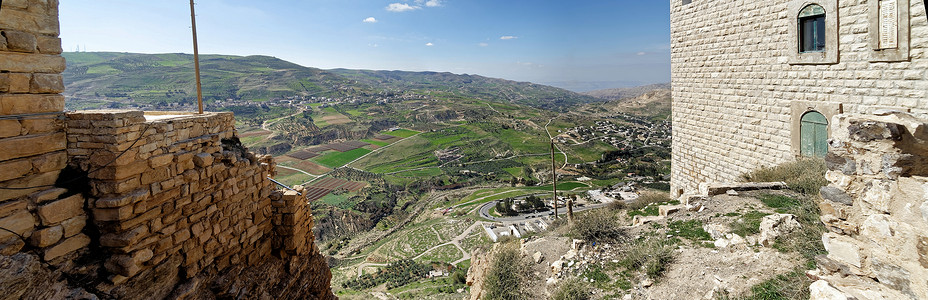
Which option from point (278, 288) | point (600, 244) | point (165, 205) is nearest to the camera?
point (165, 205)

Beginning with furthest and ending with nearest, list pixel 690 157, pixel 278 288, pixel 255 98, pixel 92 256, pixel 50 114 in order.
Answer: pixel 255 98 < pixel 690 157 < pixel 278 288 < pixel 92 256 < pixel 50 114

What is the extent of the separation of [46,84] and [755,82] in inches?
409

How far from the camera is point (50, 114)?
3.18 metres

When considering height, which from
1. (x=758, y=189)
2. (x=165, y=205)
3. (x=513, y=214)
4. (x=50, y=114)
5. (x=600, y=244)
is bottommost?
(x=513, y=214)

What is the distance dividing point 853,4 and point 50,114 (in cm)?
1023

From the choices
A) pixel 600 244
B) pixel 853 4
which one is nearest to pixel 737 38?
pixel 853 4

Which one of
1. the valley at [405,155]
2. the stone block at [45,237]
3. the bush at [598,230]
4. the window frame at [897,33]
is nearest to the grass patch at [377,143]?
the valley at [405,155]

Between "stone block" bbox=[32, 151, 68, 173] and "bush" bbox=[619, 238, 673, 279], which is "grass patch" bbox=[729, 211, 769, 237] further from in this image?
"stone block" bbox=[32, 151, 68, 173]

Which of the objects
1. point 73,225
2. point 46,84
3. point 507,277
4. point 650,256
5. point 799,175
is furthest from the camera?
point 507,277

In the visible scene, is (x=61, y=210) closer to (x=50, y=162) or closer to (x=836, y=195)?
(x=50, y=162)

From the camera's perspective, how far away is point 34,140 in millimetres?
3062

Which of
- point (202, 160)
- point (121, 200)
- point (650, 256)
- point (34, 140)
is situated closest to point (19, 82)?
point (34, 140)

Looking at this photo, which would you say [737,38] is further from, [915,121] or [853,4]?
[915,121]

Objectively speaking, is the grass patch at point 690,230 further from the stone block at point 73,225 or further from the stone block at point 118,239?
the stone block at point 73,225
